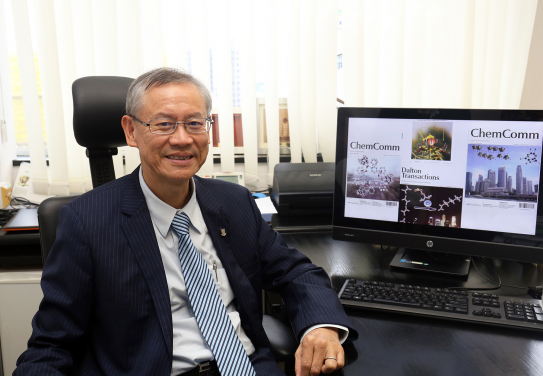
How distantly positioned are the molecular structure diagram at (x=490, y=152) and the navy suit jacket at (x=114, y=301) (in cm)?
59

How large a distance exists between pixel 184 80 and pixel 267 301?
82cm

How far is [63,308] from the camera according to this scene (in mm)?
974

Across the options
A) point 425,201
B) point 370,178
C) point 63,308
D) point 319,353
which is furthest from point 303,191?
point 63,308

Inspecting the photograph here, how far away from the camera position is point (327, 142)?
92.0 inches

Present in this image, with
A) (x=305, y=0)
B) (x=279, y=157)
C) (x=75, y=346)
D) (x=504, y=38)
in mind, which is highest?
(x=305, y=0)

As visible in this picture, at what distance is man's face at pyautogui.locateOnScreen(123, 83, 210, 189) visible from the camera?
1.09 m

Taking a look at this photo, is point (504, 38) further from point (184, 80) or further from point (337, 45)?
point (184, 80)

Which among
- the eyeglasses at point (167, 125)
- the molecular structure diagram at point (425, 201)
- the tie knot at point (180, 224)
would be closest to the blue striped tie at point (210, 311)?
the tie knot at point (180, 224)

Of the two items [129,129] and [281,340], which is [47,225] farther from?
[281,340]

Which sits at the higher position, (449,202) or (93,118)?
(93,118)

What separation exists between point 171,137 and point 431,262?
90 centimetres

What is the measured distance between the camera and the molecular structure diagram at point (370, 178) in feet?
4.50

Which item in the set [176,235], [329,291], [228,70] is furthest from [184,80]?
[228,70]

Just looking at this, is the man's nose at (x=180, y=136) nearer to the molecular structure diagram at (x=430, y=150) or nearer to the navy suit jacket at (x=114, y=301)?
the navy suit jacket at (x=114, y=301)
